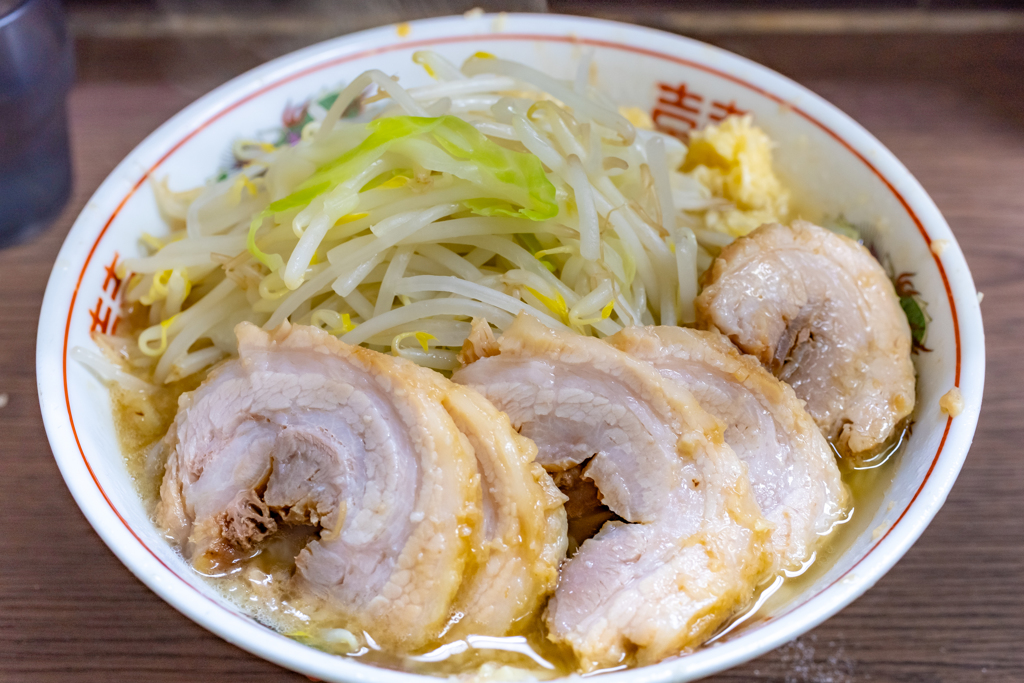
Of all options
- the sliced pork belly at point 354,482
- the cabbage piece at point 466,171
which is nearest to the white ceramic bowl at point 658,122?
the sliced pork belly at point 354,482

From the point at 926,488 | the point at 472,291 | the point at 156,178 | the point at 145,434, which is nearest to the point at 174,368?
the point at 145,434

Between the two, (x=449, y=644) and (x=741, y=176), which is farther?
(x=741, y=176)

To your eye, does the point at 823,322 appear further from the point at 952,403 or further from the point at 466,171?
the point at 466,171

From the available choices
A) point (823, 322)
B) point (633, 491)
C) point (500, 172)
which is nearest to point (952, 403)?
point (823, 322)

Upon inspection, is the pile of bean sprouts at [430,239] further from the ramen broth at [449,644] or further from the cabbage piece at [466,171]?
the ramen broth at [449,644]

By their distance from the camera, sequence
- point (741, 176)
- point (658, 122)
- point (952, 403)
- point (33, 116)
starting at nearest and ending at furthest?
point (952, 403)
point (741, 176)
point (33, 116)
point (658, 122)

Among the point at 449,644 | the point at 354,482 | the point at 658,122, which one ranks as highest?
the point at 658,122
